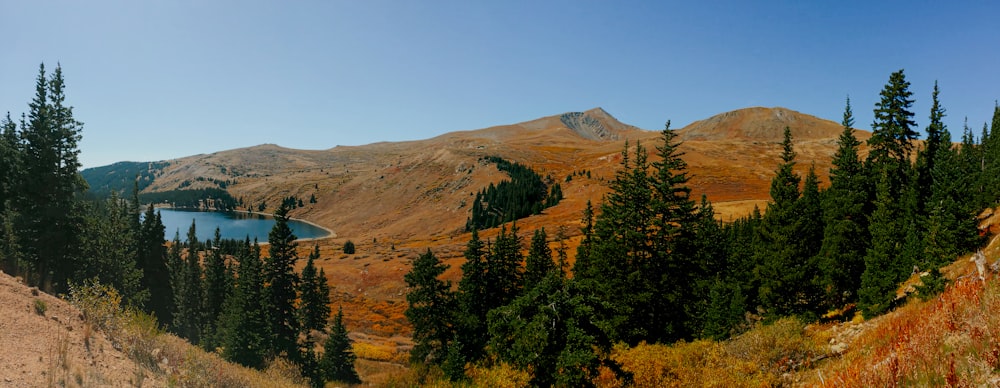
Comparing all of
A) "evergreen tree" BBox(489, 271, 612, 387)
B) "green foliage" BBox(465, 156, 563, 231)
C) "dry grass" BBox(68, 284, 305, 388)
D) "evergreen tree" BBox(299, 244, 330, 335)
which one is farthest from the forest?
"green foliage" BBox(465, 156, 563, 231)

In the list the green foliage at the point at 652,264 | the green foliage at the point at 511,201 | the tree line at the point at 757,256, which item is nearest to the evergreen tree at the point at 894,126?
the tree line at the point at 757,256

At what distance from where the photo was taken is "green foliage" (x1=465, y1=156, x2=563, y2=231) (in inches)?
5423

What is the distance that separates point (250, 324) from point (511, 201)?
11284 cm

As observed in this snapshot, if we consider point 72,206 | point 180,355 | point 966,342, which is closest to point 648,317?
point 966,342

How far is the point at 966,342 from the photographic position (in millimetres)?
6402

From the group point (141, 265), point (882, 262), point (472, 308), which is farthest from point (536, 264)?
point (141, 265)

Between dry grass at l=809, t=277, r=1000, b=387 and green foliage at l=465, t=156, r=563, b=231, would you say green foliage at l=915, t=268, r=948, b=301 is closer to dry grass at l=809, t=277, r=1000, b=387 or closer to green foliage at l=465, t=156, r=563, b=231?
dry grass at l=809, t=277, r=1000, b=387

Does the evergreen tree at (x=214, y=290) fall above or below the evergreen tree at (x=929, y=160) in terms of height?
below

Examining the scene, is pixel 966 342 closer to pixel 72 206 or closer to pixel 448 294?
pixel 448 294

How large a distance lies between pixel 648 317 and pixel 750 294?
38.9 ft

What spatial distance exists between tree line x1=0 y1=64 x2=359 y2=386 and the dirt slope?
348 centimetres

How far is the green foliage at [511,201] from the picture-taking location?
452 feet

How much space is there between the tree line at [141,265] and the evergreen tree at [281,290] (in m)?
0.10

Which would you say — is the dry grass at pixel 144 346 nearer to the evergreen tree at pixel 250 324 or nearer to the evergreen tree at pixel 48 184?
the evergreen tree at pixel 48 184
